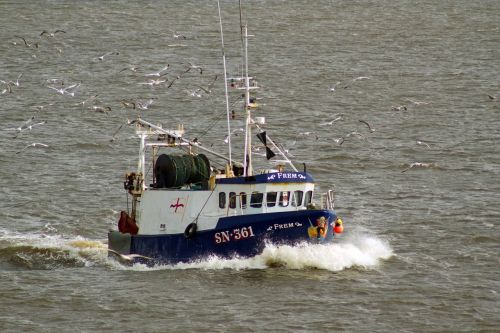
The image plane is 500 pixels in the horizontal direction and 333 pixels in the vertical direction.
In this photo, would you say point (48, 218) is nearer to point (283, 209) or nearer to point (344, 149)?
point (283, 209)

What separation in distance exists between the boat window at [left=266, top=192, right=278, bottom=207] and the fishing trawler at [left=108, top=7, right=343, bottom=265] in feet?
0.10

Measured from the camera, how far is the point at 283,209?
46688 millimetres

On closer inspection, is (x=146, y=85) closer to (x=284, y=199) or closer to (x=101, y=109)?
(x=101, y=109)

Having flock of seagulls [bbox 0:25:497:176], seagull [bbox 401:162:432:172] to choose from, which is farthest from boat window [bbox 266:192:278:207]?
flock of seagulls [bbox 0:25:497:176]

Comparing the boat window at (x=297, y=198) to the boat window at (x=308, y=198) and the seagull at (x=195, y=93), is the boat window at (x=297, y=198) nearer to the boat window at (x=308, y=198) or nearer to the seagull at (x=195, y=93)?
the boat window at (x=308, y=198)

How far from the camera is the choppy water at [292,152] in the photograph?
141 ft

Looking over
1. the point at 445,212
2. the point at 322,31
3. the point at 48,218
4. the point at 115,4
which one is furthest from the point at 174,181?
the point at 115,4

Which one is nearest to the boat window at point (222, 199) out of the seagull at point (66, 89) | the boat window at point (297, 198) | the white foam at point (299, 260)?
the white foam at point (299, 260)

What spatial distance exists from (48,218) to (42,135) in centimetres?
1547

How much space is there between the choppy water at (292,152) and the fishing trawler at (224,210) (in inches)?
25.8

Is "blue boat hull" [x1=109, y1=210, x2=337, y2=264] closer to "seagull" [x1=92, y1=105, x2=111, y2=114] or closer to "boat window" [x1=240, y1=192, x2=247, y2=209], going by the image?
"boat window" [x1=240, y1=192, x2=247, y2=209]

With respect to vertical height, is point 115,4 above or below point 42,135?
above

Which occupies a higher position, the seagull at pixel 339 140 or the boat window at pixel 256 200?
the seagull at pixel 339 140

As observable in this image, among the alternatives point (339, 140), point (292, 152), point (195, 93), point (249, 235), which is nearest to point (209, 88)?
point (195, 93)
